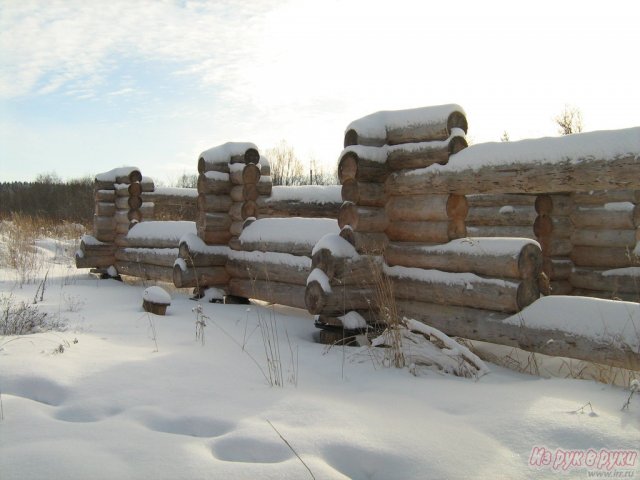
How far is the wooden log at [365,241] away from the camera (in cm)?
603

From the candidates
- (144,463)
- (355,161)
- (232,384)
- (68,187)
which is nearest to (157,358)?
(232,384)

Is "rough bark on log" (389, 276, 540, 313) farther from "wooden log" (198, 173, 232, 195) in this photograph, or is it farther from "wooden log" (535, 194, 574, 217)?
"wooden log" (198, 173, 232, 195)

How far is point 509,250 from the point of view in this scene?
16.3ft

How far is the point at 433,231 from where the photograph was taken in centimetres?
581

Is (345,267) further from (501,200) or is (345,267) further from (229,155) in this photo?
(501,200)

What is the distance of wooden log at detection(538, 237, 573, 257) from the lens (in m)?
7.61

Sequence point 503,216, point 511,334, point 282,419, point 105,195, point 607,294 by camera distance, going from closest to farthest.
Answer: point 282,419
point 511,334
point 607,294
point 503,216
point 105,195

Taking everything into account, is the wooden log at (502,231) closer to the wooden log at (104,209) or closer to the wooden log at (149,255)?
the wooden log at (149,255)

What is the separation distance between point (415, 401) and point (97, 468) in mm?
1991

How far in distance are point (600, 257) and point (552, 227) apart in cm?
112

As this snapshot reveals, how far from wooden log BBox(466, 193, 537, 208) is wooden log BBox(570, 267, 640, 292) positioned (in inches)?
53.5

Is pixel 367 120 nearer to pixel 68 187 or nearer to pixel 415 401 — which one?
pixel 415 401

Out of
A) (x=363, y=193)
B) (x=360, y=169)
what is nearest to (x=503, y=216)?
(x=363, y=193)

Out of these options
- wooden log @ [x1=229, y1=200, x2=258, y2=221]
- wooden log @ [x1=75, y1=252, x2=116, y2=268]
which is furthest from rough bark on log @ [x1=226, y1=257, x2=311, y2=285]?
wooden log @ [x1=75, y1=252, x2=116, y2=268]
